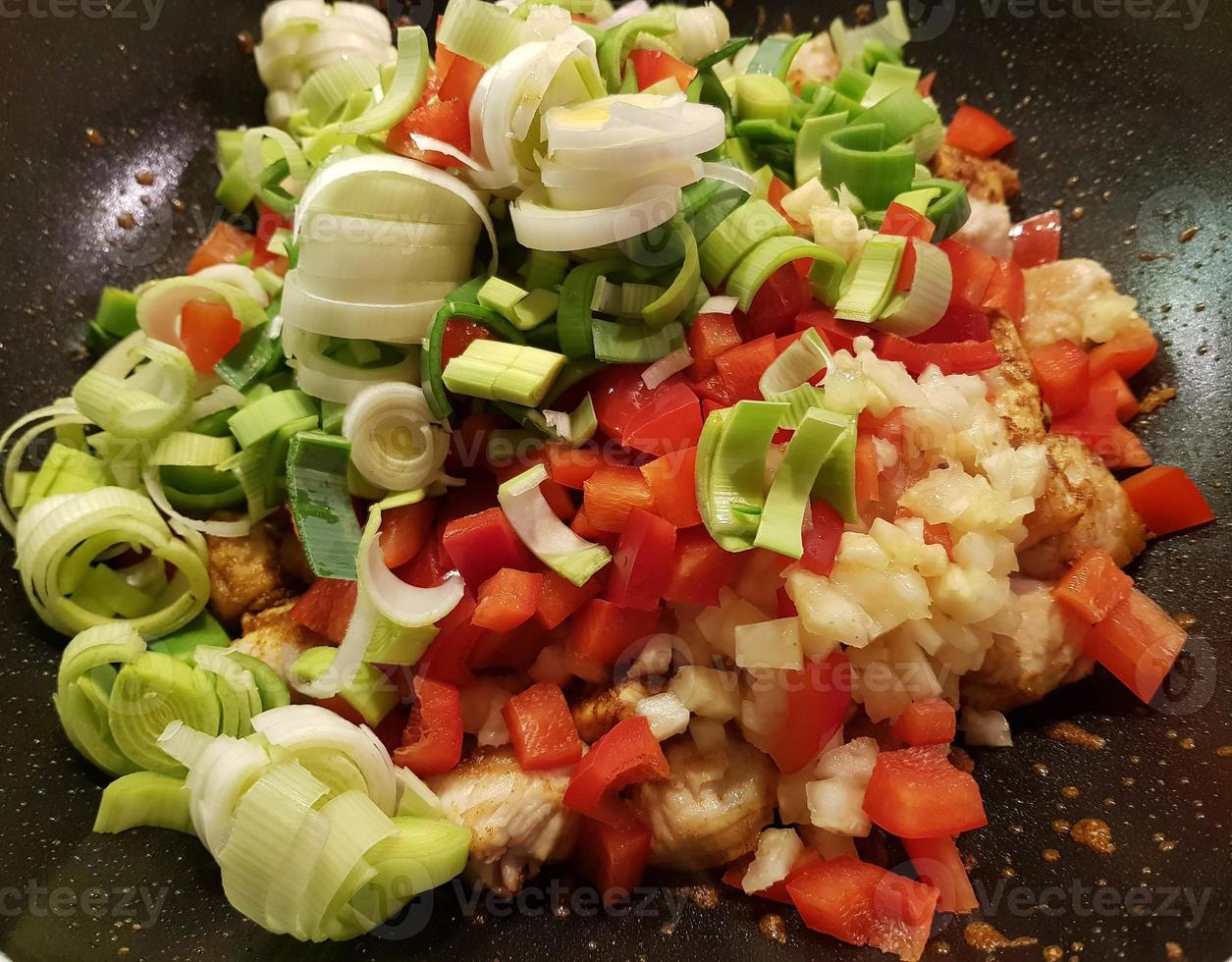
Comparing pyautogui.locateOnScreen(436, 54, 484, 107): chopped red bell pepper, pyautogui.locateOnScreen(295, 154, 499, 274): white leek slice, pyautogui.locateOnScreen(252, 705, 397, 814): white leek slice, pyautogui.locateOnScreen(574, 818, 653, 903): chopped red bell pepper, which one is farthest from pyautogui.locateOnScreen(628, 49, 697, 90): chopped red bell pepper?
pyautogui.locateOnScreen(574, 818, 653, 903): chopped red bell pepper

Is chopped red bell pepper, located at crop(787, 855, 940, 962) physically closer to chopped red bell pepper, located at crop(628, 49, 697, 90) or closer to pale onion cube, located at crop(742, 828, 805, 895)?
pale onion cube, located at crop(742, 828, 805, 895)

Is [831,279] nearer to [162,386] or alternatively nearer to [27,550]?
[162,386]

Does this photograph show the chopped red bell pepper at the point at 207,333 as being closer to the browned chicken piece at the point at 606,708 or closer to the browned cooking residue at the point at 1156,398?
the browned chicken piece at the point at 606,708

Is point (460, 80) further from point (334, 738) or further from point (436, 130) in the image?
point (334, 738)

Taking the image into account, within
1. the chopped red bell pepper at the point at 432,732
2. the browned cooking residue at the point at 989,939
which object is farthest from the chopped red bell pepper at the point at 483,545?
the browned cooking residue at the point at 989,939

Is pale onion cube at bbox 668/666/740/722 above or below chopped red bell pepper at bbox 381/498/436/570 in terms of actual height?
above

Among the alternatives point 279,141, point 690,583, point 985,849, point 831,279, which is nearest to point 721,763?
point 690,583
